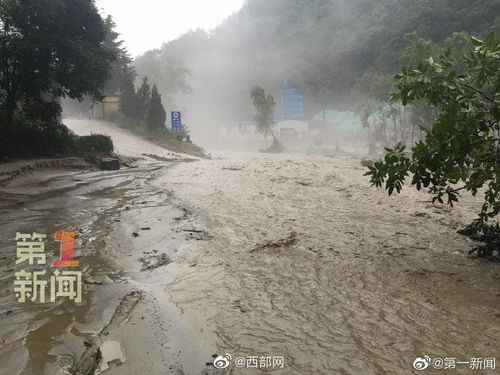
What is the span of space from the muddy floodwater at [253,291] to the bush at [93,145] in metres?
10.7

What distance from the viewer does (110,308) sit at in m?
3.65

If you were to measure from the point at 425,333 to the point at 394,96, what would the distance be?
3306 mm

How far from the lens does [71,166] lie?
15273 millimetres

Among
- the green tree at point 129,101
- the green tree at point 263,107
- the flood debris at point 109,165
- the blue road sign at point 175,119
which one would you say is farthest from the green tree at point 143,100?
the flood debris at point 109,165

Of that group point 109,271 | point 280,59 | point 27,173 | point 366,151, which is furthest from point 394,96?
point 280,59

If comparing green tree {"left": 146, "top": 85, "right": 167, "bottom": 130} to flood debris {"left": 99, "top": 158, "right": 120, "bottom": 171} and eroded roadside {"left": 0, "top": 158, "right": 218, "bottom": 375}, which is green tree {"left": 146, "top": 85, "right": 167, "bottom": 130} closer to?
flood debris {"left": 99, "top": 158, "right": 120, "bottom": 171}

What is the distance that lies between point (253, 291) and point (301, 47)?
7436 centimetres

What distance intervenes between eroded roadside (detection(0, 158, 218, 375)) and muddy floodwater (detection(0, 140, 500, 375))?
16 mm

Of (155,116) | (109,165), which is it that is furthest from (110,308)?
(155,116)

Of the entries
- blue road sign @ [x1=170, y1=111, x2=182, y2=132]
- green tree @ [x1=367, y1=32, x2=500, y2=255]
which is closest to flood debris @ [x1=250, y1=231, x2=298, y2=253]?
green tree @ [x1=367, y1=32, x2=500, y2=255]

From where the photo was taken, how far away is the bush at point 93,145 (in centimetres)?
1867

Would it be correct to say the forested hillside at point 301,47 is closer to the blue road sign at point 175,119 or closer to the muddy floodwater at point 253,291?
the blue road sign at point 175,119

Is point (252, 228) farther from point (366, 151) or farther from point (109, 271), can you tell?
point (366, 151)

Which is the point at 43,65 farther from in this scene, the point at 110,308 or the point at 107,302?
the point at 110,308
